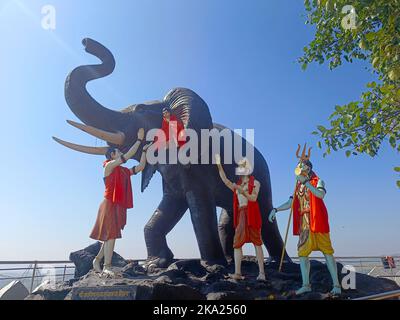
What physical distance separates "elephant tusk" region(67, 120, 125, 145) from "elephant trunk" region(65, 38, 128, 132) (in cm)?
17

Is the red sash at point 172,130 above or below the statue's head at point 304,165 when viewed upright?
above

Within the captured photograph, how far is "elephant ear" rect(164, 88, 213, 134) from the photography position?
7.00m

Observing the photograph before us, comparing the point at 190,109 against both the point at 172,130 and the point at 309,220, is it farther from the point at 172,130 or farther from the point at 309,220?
the point at 309,220

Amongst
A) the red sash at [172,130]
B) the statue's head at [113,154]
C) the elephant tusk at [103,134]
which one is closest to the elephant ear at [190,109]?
the red sash at [172,130]

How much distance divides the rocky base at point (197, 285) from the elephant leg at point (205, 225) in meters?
0.24

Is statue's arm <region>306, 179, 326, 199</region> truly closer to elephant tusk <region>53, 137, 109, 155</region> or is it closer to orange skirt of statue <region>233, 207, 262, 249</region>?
orange skirt of statue <region>233, 207, 262, 249</region>

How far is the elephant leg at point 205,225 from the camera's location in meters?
6.50

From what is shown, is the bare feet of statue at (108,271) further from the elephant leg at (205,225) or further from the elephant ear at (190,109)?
the elephant ear at (190,109)

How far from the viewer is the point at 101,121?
6.78 metres

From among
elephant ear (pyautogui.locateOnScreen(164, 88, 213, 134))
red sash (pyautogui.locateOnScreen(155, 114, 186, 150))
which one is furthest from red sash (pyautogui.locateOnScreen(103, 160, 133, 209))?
elephant ear (pyautogui.locateOnScreen(164, 88, 213, 134))

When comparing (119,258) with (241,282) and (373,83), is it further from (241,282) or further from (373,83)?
(373,83)

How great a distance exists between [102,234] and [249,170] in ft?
8.35

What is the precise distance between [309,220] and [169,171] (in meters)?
2.84
